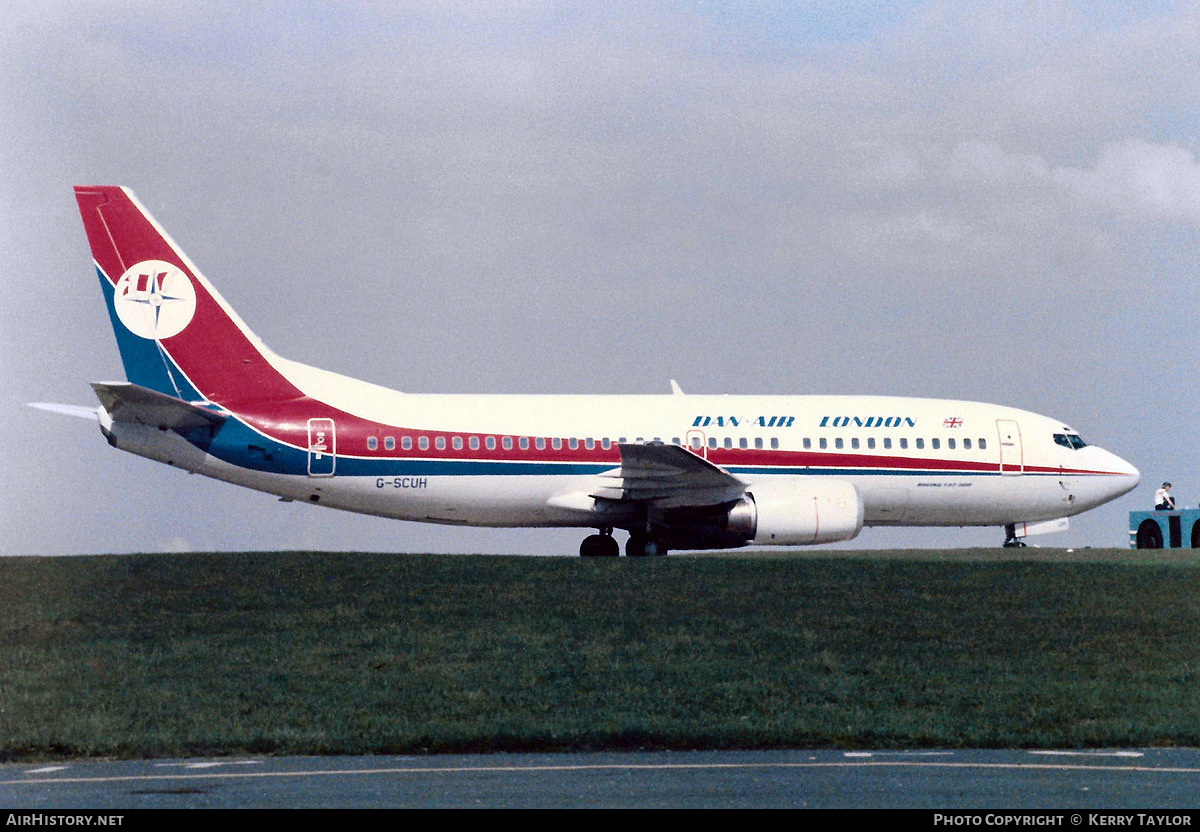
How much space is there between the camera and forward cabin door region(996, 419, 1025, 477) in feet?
132

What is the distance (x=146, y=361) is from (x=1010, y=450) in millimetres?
21247

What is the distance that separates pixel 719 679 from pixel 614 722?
3303 mm

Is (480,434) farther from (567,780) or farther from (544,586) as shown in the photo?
(567,780)

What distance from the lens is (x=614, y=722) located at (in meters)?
18.6

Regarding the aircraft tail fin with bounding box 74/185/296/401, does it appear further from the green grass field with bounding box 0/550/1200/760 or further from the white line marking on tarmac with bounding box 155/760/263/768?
the white line marking on tarmac with bounding box 155/760/263/768

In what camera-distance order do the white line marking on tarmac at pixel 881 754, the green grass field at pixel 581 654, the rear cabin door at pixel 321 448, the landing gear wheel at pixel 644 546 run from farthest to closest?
1. the landing gear wheel at pixel 644 546
2. the rear cabin door at pixel 321 448
3. the green grass field at pixel 581 654
4. the white line marking on tarmac at pixel 881 754

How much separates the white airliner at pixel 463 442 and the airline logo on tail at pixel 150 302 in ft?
Answer: 0.11

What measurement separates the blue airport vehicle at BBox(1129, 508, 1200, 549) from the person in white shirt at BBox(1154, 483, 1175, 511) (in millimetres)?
1175

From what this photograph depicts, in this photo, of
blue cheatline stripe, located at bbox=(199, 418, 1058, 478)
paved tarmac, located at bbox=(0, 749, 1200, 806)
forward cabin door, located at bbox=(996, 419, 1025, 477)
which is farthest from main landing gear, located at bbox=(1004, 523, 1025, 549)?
paved tarmac, located at bbox=(0, 749, 1200, 806)

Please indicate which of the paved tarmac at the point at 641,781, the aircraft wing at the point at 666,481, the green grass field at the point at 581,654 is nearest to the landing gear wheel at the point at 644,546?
the aircraft wing at the point at 666,481

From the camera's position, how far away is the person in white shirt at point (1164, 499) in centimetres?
4800

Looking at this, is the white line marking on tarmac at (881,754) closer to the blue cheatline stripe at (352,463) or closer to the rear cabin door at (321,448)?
the blue cheatline stripe at (352,463)

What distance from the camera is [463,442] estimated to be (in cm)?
3666

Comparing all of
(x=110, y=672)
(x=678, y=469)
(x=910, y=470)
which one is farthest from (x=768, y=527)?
(x=110, y=672)
